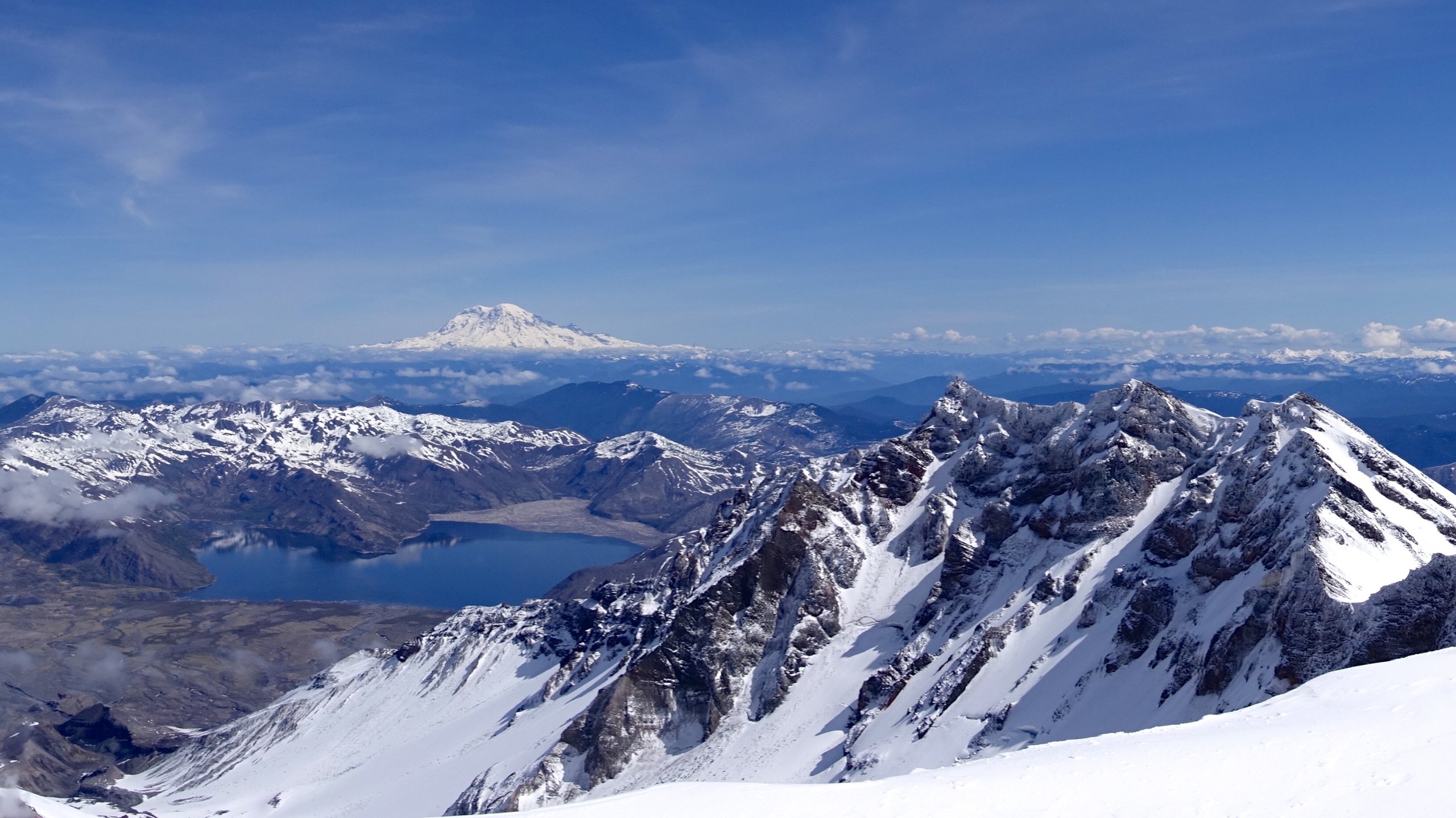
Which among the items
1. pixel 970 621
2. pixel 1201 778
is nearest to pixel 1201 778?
pixel 1201 778

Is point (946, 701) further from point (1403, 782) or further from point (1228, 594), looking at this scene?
point (1403, 782)

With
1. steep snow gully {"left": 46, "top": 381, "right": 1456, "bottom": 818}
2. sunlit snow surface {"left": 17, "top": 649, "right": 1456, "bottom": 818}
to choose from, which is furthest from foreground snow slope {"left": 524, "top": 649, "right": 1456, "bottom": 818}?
steep snow gully {"left": 46, "top": 381, "right": 1456, "bottom": 818}

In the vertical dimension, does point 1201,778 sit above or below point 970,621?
above

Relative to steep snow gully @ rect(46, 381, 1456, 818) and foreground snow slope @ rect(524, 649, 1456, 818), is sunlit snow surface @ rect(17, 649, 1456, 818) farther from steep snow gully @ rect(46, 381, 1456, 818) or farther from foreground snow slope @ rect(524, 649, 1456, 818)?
steep snow gully @ rect(46, 381, 1456, 818)

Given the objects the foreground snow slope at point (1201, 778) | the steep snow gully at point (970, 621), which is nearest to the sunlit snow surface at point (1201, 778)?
the foreground snow slope at point (1201, 778)

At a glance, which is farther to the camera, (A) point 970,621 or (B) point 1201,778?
(A) point 970,621

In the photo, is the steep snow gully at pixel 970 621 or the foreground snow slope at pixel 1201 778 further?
the steep snow gully at pixel 970 621

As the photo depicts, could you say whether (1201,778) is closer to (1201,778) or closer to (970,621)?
(1201,778)

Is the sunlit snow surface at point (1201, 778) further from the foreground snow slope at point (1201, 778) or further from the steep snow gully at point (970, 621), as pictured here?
the steep snow gully at point (970, 621)
